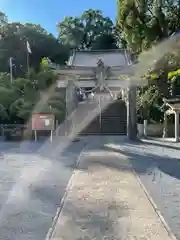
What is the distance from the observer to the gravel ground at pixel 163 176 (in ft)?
15.9

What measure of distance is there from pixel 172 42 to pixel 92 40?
1240 inches

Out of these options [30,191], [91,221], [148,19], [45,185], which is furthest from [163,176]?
[148,19]

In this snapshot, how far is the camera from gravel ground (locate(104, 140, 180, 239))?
4.83 meters

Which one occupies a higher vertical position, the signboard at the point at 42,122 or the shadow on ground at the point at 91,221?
the signboard at the point at 42,122

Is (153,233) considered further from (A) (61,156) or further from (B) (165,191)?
(A) (61,156)

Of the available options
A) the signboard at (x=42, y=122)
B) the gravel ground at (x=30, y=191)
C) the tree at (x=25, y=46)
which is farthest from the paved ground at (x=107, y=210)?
the tree at (x=25, y=46)

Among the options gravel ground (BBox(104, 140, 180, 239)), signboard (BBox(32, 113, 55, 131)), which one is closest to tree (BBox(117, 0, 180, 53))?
signboard (BBox(32, 113, 55, 131))

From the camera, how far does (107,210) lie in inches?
192

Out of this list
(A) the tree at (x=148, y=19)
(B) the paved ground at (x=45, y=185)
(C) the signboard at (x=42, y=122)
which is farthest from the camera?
(A) the tree at (x=148, y=19)

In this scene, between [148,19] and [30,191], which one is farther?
[148,19]

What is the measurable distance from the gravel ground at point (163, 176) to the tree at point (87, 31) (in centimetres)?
3183

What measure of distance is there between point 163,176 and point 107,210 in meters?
3.08

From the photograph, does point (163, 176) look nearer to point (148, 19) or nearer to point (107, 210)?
point (107, 210)

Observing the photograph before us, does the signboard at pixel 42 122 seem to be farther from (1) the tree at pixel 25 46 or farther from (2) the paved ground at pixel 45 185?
(1) the tree at pixel 25 46
